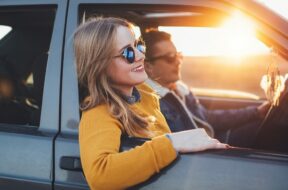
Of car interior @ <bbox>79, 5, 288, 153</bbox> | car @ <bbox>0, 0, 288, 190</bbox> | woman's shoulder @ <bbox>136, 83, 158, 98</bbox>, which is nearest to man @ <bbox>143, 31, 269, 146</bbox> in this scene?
car interior @ <bbox>79, 5, 288, 153</bbox>

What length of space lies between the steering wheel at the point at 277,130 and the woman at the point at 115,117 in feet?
2.15

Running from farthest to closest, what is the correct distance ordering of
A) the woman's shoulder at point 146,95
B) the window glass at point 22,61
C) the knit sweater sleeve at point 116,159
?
the window glass at point 22,61 < the woman's shoulder at point 146,95 < the knit sweater sleeve at point 116,159

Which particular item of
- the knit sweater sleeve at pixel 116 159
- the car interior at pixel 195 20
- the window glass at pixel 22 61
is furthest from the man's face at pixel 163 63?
the knit sweater sleeve at pixel 116 159

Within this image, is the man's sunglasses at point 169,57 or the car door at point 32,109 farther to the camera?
the man's sunglasses at point 169,57

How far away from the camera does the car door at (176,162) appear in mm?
1987

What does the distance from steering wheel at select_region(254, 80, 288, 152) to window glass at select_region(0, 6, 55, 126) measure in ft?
3.64

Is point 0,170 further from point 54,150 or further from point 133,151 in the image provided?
point 133,151

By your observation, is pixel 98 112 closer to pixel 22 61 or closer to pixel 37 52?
pixel 37 52

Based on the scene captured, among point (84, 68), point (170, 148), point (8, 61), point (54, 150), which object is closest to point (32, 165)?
point (54, 150)

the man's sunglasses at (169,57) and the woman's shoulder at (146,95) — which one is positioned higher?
the man's sunglasses at (169,57)

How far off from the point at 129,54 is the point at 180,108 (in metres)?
1.27

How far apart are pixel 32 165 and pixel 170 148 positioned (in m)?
0.60

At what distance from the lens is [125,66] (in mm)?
2238

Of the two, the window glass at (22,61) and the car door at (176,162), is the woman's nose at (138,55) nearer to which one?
the car door at (176,162)
